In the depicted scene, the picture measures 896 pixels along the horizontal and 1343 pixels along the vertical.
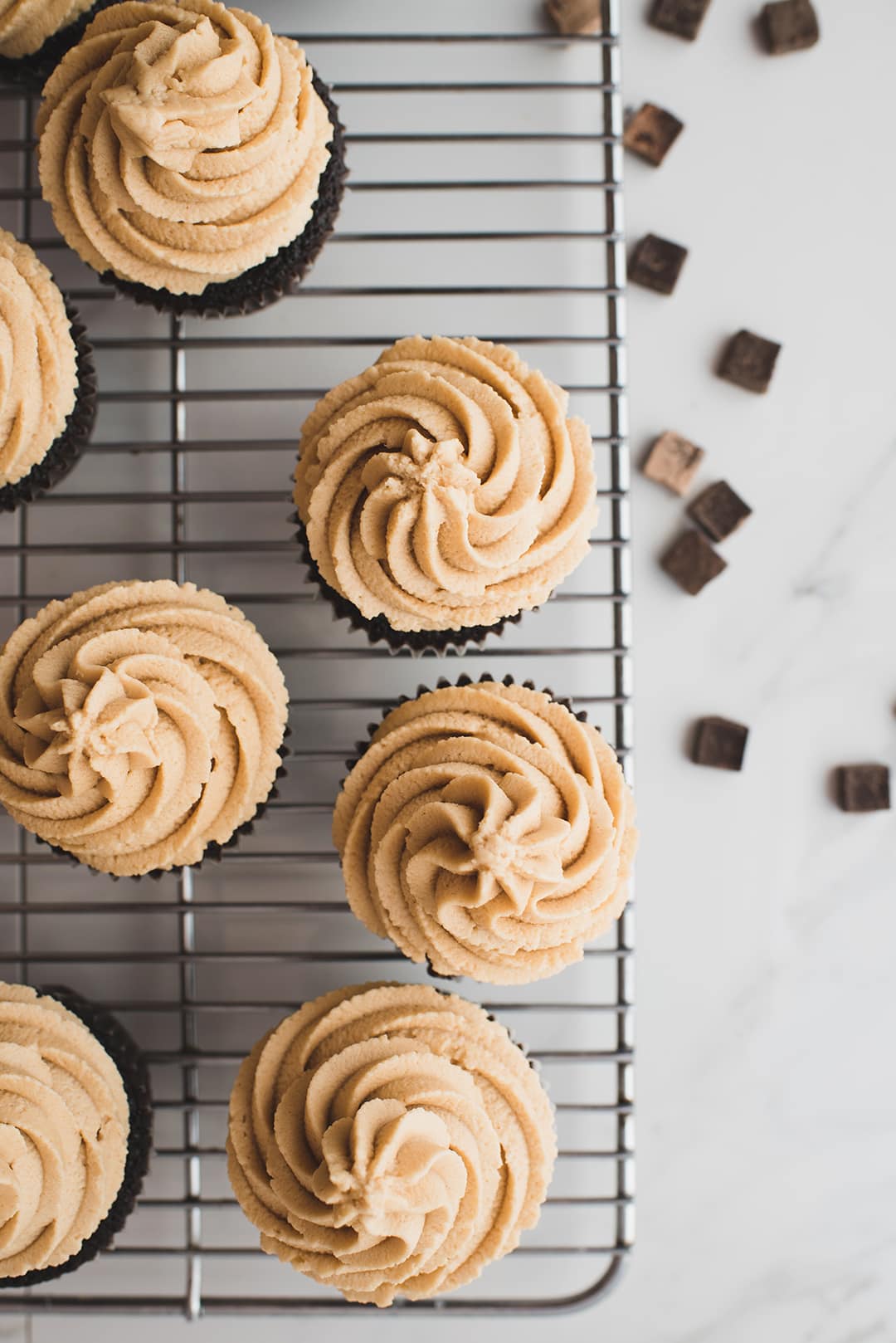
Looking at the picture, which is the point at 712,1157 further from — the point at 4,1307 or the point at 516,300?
the point at 516,300

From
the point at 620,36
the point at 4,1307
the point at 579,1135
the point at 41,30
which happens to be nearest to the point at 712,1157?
the point at 579,1135

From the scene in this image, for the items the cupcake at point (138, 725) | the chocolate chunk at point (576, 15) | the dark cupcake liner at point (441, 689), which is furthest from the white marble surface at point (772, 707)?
the cupcake at point (138, 725)

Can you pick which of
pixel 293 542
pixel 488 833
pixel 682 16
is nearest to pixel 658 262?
pixel 682 16

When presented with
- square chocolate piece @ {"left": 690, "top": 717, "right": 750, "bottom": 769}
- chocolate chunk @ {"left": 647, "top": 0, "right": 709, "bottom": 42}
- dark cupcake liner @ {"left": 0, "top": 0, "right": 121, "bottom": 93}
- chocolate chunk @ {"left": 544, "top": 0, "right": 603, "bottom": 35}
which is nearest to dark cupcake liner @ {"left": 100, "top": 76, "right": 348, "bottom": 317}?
dark cupcake liner @ {"left": 0, "top": 0, "right": 121, "bottom": 93}

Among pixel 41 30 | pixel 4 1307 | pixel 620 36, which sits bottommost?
pixel 4 1307

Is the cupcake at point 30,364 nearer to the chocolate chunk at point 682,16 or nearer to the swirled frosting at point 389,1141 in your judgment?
the swirled frosting at point 389,1141

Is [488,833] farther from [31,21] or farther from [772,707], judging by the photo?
[31,21]
